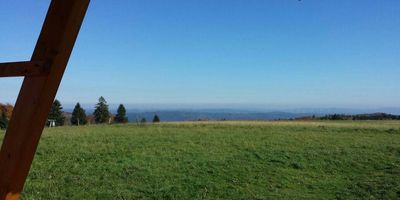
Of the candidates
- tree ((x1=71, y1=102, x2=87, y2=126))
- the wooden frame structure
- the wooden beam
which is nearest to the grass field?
the wooden frame structure

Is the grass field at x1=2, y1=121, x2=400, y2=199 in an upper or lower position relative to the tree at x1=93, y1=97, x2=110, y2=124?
lower

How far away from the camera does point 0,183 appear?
94.1 inches

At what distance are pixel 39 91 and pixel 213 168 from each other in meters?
9.66

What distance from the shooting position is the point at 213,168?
38.4ft

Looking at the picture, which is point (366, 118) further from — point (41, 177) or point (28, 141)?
point (28, 141)

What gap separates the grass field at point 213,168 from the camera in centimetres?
934

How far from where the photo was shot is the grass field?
9.34m

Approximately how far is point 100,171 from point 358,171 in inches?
275

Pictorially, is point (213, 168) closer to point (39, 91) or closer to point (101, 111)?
point (39, 91)

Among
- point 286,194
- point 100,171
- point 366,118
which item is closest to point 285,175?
point 286,194

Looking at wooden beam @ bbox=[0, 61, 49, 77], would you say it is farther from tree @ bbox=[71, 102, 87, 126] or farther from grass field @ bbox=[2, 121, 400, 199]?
tree @ bbox=[71, 102, 87, 126]

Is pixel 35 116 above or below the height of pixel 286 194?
above

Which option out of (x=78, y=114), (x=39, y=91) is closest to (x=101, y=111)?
(x=78, y=114)

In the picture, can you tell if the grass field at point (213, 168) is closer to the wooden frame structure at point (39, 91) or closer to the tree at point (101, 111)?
the wooden frame structure at point (39, 91)
